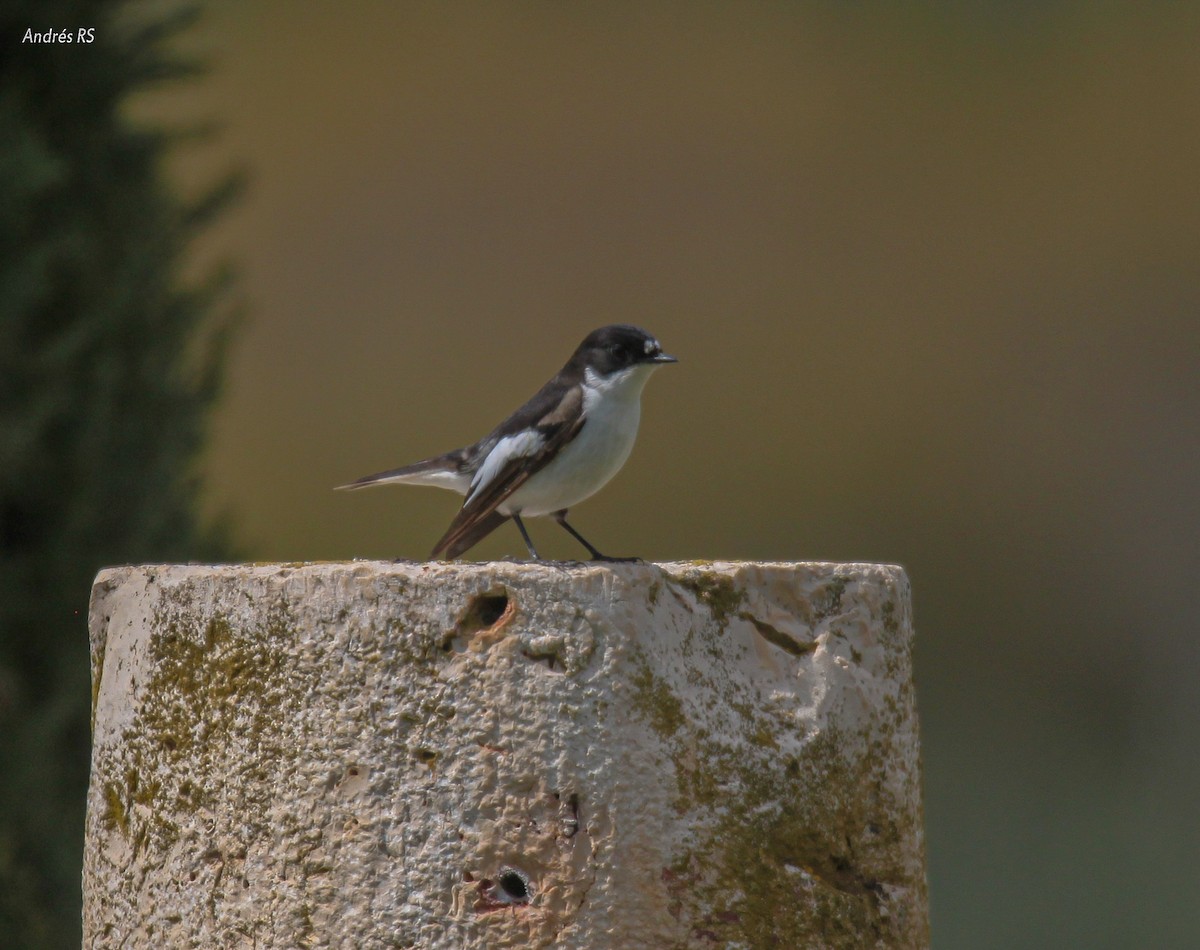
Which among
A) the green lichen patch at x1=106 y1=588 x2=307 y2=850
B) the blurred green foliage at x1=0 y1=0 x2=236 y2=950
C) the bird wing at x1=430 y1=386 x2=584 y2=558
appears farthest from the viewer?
the blurred green foliage at x1=0 y1=0 x2=236 y2=950

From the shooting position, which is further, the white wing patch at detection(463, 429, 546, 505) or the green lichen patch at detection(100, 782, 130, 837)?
the white wing patch at detection(463, 429, 546, 505)

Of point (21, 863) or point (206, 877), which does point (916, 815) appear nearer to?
point (206, 877)

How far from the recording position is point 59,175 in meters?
5.40

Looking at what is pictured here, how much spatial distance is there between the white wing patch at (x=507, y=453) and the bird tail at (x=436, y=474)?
13.0 inches

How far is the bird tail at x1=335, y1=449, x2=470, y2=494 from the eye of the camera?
4.39 meters

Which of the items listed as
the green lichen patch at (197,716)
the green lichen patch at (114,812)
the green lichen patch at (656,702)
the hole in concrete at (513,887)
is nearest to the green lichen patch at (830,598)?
the green lichen patch at (656,702)

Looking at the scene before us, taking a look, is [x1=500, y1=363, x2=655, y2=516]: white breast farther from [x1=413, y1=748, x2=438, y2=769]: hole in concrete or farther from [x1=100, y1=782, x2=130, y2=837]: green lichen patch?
[x1=413, y1=748, x2=438, y2=769]: hole in concrete

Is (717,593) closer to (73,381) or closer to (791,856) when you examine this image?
(791,856)

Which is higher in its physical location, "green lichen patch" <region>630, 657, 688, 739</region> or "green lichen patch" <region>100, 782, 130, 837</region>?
"green lichen patch" <region>630, 657, 688, 739</region>

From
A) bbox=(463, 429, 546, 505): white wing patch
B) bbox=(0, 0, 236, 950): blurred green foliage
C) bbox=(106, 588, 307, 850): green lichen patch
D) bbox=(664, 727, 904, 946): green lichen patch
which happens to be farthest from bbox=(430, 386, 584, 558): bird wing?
bbox=(0, 0, 236, 950): blurred green foliage

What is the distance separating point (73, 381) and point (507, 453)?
2457 mm

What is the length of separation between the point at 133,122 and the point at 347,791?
4.51 metres

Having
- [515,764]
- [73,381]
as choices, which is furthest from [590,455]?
[73,381]

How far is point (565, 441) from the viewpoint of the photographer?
400 centimetres
